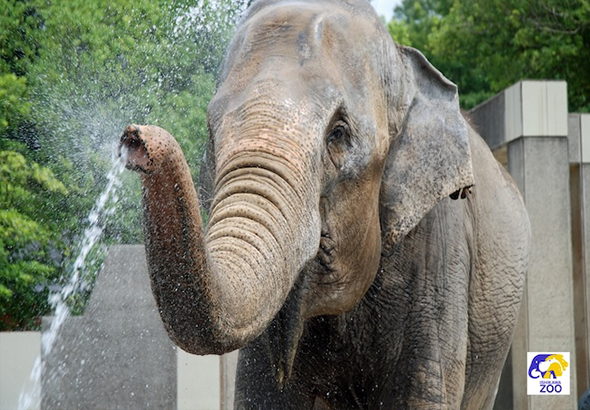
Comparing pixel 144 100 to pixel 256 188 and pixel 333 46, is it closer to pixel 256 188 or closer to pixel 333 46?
pixel 333 46

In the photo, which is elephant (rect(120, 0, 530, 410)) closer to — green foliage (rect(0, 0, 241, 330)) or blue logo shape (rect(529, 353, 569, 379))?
blue logo shape (rect(529, 353, 569, 379))

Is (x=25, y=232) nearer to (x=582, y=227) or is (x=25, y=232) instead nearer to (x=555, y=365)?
(x=555, y=365)

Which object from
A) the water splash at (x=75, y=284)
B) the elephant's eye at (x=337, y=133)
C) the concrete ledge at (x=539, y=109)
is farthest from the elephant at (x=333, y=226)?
the concrete ledge at (x=539, y=109)

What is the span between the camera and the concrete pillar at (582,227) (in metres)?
11.6

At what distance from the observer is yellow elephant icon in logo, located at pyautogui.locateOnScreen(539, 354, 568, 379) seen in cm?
1072

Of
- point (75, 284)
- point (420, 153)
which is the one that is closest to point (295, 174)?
point (420, 153)

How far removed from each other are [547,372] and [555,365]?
0.36ft

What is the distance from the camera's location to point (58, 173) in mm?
11836

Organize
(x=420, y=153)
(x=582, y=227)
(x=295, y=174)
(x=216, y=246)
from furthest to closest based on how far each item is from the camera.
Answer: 1. (x=582, y=227)
2. (x=420, y=153)
3. (x=295, y=174)
4. (x=216, y=246)

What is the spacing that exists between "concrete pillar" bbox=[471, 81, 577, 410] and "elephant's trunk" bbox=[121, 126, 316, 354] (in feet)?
26.8

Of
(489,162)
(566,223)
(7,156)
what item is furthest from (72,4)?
(489,162)

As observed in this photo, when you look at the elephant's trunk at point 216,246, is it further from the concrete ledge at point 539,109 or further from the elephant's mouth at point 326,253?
the concrete ledge at point 539,109

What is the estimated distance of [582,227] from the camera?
11703 mm

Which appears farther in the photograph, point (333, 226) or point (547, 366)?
point (547, 366)
